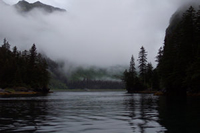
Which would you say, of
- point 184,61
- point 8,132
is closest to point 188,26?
point 184,61

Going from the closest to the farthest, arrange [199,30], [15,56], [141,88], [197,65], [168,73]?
[197,65], [199,30], [168,73], [141,88], [15,56]

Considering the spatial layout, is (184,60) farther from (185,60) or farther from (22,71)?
(22,71)

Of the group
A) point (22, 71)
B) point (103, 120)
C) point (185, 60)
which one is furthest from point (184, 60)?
point (22, 71)

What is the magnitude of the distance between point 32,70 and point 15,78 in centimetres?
1306

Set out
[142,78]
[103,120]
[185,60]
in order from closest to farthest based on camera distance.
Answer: [103,120], [185,60], [142,78]

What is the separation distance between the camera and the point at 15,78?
354 ft

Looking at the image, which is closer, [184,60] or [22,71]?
[184,60]

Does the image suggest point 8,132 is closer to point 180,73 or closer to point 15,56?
point 180,73

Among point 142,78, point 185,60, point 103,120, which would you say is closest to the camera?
point 103,120

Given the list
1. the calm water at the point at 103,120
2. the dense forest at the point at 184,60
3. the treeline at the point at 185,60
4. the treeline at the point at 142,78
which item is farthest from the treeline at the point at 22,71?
the calm water at the point at 103,120

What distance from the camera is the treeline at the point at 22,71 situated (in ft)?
359

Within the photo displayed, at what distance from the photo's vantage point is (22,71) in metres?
118

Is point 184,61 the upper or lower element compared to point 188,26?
lower

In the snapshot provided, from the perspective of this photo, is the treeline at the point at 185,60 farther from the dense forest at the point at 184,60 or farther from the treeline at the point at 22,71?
the treeline at the point at 22,71
